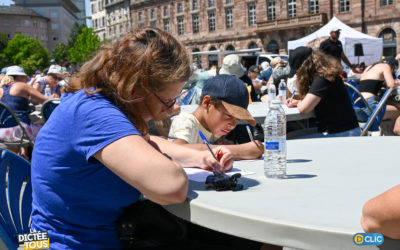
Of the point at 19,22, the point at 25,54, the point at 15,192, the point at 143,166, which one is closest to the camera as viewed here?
the point at 143,166

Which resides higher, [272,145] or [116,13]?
[116,13]

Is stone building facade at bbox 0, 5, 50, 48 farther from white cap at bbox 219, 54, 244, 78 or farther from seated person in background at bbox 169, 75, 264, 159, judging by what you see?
seated person in background at bbox 169, 75, 264, 159

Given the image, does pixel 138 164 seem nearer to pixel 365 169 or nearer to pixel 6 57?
pixel 365 169

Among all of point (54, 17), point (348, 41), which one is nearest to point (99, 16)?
point (54, 17)

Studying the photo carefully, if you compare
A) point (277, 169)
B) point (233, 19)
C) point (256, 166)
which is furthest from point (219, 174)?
point (233, 19)

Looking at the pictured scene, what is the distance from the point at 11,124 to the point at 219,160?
379cm

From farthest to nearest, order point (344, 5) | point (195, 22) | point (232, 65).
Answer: point (195, 22), point (344, 5), point (232, 65)

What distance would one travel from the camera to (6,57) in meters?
75.6

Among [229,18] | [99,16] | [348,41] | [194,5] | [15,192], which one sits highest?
[99,16]

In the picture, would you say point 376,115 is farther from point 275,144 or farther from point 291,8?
point 291,8

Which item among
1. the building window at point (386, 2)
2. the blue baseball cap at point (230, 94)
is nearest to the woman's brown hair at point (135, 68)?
the blue baseball cap at point (230, 94)

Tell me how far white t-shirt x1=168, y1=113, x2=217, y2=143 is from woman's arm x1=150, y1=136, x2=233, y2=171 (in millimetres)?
303

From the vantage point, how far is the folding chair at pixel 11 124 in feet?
14.9

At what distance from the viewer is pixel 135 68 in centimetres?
125
